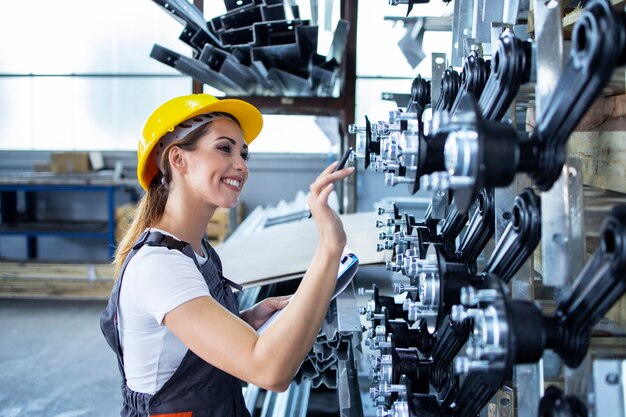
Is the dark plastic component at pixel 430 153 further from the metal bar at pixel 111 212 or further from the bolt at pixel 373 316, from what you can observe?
the metal bar at pixel 111 212

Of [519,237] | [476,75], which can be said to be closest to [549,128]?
[519,237]

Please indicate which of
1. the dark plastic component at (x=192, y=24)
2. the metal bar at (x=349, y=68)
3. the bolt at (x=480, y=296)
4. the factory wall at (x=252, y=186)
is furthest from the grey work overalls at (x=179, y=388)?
the factory wall at (x=252, y=186)

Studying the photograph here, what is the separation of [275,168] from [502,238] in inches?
221

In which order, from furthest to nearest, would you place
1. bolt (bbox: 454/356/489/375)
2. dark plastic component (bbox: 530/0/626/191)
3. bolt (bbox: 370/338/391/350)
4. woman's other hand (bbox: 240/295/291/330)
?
woman's other hand (bbox: 240/295/291/330) < bolt (bbox: 370/338/391/350) < bolt (bbox: 454/356/489/375) < dark plastic component (bbox: 530/0/626/191)

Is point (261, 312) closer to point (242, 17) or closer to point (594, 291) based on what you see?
point (594, 291)

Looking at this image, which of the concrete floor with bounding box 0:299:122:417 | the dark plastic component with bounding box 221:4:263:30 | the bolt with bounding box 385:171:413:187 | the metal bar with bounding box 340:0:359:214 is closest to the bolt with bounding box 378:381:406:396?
the bolt with bounding box 385:171:413:187

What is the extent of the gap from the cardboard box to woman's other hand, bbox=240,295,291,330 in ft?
15.7

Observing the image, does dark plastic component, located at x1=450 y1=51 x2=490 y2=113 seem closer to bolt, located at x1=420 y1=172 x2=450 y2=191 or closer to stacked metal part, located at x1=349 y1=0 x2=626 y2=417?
stacked metal part, located at x1=349 y1=0 x2=626 y2=417

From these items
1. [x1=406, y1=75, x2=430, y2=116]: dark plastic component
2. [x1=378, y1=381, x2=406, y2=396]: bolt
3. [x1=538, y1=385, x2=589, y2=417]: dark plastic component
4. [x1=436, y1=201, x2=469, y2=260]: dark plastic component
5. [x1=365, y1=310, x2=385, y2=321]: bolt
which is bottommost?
[x1=378, y1=381, x2=406, y2=396]: bolt

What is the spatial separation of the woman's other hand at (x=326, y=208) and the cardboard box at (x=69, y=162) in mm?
5339

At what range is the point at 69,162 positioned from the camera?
581 centimetres

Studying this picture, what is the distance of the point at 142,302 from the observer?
1153mm

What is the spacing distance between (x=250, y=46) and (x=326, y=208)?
1694 millimetres

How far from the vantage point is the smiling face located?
138 cm
